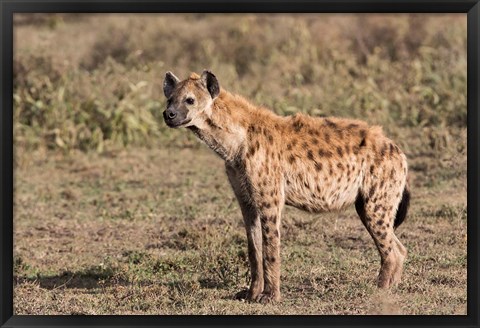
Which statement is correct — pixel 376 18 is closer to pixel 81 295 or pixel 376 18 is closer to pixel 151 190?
pixel 151 190

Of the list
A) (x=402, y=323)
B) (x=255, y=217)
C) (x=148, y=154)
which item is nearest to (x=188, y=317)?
(x=255, y=217)

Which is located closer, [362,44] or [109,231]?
[109,231]

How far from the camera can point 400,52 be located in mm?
14531

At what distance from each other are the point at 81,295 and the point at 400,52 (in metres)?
8.44

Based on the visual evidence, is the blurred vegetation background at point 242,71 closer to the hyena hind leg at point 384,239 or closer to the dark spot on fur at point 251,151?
the hyena hind leg at point 384,239

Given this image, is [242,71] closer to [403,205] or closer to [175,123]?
[403,205]

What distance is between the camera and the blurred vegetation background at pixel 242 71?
1139cm

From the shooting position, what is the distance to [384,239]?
Answer: 6965mm

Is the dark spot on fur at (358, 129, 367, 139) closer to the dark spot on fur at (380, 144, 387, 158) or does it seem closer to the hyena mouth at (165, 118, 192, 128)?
the dark spot on fur at (380, 144, 387, 158)

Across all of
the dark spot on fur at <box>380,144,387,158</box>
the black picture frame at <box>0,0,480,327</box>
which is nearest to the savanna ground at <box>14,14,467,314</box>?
the black picture frame at <box>0,0,480,327</box>

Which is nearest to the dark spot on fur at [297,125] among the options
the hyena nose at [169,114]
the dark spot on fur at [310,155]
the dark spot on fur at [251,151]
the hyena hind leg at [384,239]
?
the dark spot on fur at [310,155]

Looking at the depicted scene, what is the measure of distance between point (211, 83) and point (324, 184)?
99cm

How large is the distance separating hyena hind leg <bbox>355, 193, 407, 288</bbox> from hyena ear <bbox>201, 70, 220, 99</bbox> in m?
1.23

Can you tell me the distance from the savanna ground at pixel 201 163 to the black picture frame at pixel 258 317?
32 cm
